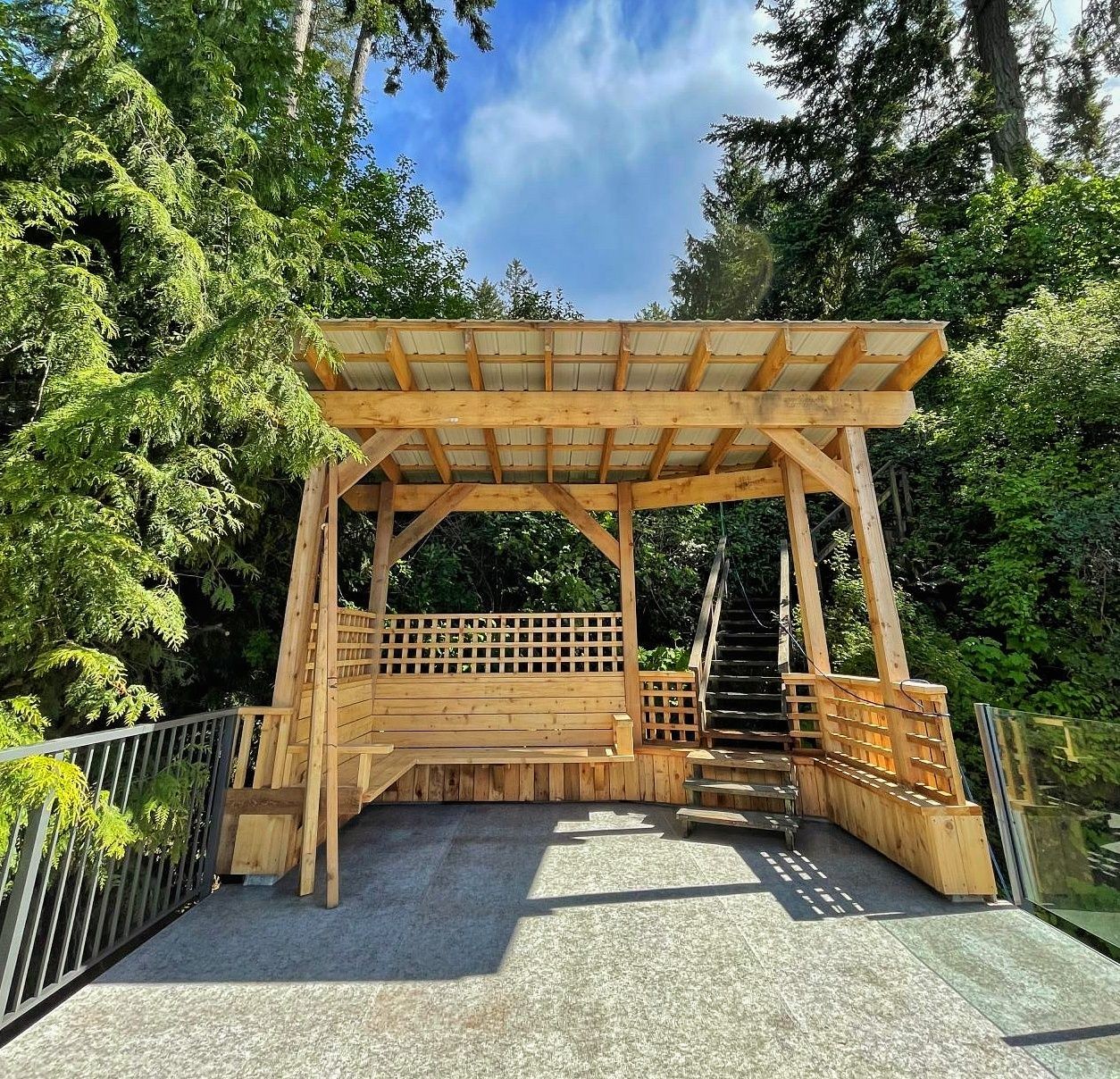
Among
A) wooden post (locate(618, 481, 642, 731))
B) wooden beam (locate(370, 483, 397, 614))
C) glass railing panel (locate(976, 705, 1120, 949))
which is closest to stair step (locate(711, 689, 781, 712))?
wooden post (locate(618, 481, 642, 731))

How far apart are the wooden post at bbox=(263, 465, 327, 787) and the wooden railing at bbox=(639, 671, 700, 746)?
9.83 feet

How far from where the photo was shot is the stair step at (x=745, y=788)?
3.81 meters

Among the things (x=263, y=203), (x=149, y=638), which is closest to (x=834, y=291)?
(x=263, y=203)

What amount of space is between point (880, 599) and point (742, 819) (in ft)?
5.66

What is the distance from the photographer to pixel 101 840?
7.12 ft

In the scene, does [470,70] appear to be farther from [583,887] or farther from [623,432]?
[583,887]

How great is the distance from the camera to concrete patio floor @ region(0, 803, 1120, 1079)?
1630mm

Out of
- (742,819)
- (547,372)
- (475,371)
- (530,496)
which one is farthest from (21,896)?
(530,496)

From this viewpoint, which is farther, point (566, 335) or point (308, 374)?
point (308, 374)

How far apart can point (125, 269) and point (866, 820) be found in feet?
18.6

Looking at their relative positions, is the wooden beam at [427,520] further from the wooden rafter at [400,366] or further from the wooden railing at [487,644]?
the wooden rafter at [400,366]

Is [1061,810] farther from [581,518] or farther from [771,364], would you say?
[581,518]

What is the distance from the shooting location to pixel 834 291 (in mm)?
10367

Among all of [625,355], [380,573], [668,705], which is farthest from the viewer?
[380,573]
